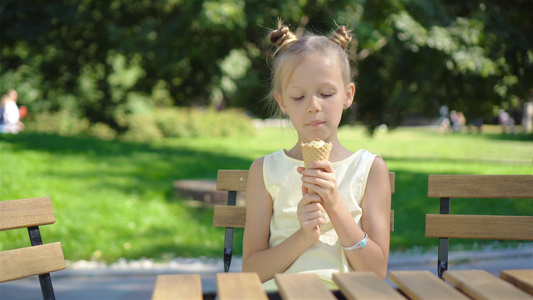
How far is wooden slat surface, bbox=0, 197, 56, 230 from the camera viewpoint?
88.1 inches

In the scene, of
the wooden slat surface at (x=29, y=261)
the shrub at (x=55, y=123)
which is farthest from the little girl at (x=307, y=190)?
the shrub at (x=55, y=123)

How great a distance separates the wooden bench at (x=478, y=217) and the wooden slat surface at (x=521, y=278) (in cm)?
99

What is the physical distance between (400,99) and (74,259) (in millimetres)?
8806

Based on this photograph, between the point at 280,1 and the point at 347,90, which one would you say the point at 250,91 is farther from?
the point at 347,90

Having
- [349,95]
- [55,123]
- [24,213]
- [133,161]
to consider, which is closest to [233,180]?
[349,95]

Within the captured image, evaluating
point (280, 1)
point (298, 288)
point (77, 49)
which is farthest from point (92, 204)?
point (77, 49)

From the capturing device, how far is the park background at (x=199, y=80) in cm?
662

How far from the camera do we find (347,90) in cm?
243

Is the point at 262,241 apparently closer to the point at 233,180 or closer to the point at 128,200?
the point at 233,180

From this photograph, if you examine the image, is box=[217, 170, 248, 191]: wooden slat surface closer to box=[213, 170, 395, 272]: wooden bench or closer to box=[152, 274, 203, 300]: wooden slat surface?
box=[213, 170, 395, 272]: wooden bench

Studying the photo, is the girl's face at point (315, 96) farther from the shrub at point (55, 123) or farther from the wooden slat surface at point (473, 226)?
the shrub at point (55, 123)

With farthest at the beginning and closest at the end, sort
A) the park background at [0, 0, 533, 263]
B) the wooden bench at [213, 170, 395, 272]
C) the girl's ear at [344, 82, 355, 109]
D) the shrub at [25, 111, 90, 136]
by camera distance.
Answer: the shrub at [25, 111, 90, 136], the park background at [0, 0, 533, 263], the wooden bench at [213, 170, 395, 272], the girl's ear at [344, 82, 355, 109]

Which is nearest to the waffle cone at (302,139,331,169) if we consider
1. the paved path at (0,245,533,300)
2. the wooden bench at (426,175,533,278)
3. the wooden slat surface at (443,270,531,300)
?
the wooden slat surface at (443,270,531,300)

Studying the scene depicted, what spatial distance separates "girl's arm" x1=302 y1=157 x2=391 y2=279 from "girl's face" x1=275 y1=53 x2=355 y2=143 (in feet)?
0.89
